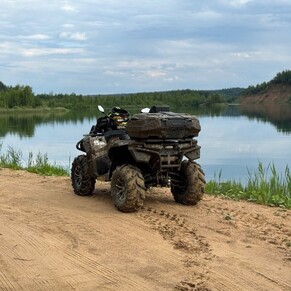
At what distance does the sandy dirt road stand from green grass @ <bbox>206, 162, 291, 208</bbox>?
40cm

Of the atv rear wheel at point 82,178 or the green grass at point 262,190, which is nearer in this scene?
the green grass at point 262,190

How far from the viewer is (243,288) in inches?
177

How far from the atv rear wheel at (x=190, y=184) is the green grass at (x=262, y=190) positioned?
4.08 ft

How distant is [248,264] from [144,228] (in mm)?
1707

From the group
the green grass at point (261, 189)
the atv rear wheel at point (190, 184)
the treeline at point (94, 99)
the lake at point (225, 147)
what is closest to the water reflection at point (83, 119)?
the lake at point (225, 147)

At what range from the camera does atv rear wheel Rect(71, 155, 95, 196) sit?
875 centimetres

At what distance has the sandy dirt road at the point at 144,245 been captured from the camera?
4.68 m

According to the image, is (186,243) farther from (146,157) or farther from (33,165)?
(33,165)

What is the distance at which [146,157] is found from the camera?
24.2 feet

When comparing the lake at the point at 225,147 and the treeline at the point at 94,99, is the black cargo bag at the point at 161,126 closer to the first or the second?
the lake at the point at 225,147

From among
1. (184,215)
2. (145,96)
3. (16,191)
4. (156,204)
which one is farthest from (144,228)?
(145,96)

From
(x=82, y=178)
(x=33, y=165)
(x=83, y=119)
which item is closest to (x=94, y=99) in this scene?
(x=83, y=119)

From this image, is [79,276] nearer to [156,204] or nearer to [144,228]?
[144,228]

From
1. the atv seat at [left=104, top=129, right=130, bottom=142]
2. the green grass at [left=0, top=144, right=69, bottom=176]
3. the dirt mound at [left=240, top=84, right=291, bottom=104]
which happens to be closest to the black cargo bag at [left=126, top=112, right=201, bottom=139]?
the atv seat at [left=104, top=129, right=130, bottom=142]
